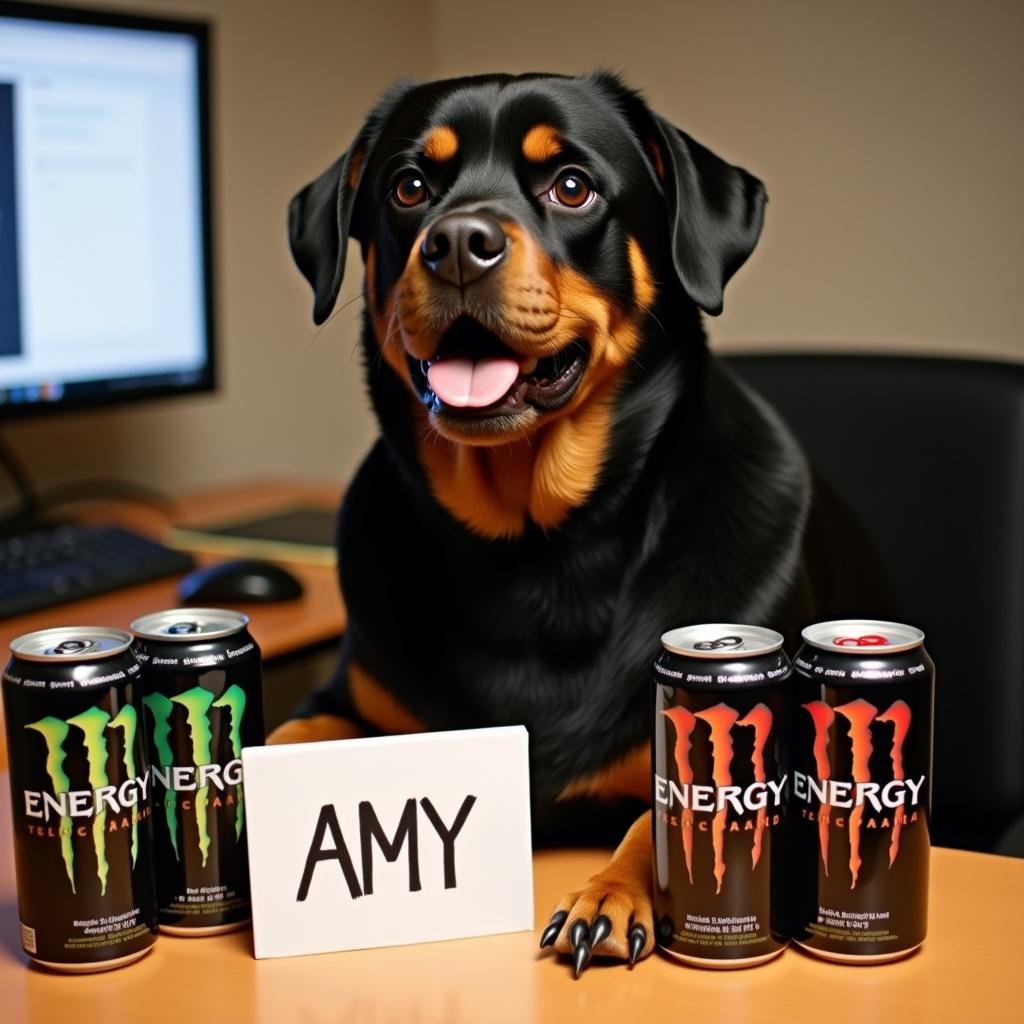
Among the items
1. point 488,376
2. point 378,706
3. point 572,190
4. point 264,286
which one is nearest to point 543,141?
point 572,190

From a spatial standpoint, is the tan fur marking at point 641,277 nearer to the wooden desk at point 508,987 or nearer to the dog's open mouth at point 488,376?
the dog's open mouth at point 488,376

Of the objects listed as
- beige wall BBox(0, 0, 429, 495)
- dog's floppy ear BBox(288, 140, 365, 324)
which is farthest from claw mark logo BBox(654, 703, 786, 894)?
beige wall BBox(0, 0, 429, 495)

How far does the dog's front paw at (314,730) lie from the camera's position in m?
1.17

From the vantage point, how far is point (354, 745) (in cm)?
89

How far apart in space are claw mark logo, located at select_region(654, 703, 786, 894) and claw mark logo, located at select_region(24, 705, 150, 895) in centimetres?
32

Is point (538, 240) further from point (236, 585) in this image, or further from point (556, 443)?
point (236, 585)

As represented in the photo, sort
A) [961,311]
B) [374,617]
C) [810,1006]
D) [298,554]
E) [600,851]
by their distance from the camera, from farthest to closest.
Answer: [961,311] < [298,554] < [374,617] < [600,851] < [810,1006]

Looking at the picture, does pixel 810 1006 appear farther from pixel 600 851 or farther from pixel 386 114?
pixel 386 114

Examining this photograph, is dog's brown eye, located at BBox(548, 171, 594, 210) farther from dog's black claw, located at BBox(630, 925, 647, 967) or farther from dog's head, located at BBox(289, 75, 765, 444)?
dog's black claw, located at BBox(630, 925, 647, 967)

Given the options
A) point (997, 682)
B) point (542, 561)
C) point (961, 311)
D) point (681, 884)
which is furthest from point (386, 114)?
point (961, 311)

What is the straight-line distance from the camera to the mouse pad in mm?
1807

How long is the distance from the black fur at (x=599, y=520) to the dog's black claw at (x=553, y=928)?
19 centimetres

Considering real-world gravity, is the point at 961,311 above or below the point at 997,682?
above

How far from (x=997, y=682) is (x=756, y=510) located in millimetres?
540
